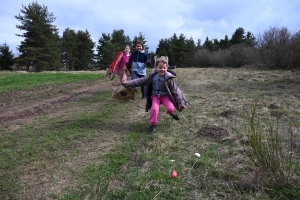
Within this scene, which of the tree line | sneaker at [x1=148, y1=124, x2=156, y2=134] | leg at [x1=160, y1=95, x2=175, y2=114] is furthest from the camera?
the tree line

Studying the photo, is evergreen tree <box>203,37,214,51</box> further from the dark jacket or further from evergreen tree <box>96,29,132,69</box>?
the dark jacket

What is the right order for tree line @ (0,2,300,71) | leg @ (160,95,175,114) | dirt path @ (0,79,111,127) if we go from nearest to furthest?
1. leg @ (160,95,175,114)
2. dirt path @ (0,79,111,127)
3. tree line @ (0,2,300,71)

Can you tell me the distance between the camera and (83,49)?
161 ft

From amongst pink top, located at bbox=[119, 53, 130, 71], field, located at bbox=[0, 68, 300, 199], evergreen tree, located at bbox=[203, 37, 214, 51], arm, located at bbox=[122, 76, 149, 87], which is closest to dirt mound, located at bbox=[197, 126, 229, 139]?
field, located at bbox=[0, 68, 300, 199]

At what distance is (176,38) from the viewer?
61281 mm

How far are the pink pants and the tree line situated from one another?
21635mm

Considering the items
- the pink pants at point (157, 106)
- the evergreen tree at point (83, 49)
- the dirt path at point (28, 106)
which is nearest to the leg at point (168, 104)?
the pink pants at point (157, 106)

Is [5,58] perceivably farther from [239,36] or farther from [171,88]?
[239,36]

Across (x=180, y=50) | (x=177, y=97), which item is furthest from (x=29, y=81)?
(x=180, y=50)

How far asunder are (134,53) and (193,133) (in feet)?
13.7

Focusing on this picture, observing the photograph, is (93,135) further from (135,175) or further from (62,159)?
(135,175)

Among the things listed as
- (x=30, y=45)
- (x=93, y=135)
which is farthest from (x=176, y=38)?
(x=93, y=135)

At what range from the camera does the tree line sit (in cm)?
2311

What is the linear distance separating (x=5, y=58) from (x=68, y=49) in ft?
37.6
